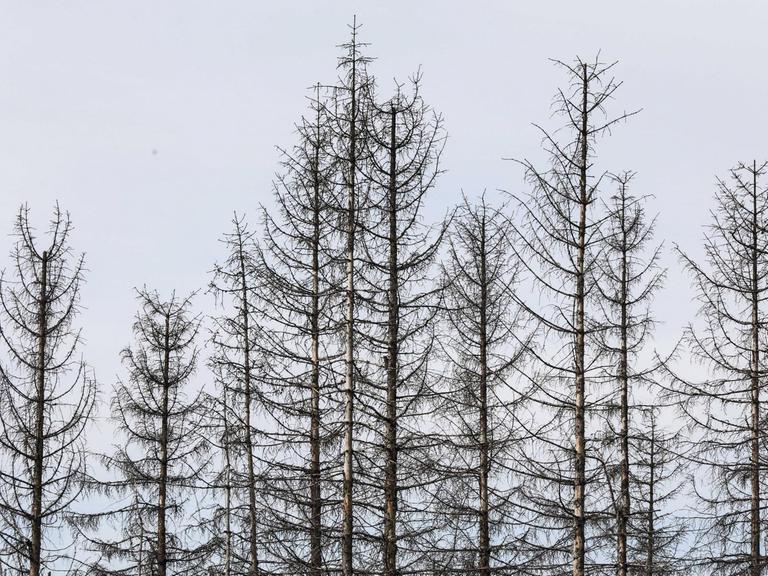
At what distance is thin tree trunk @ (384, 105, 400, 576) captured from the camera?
57.5 ft

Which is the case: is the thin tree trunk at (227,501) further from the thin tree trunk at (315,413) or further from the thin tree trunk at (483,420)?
the thin tree trunk at (483,420)

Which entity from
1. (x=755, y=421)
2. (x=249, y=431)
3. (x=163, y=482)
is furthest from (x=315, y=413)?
(x=755, y=421)

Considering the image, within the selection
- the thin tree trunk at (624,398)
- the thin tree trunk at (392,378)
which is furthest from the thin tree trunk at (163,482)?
the thin tree trunk at (624,398)

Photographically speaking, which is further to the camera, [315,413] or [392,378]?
A: [315,413]

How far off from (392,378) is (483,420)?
12.2ft

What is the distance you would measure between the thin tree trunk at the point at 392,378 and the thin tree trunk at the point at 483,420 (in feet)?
7.61

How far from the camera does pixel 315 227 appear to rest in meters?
23.1

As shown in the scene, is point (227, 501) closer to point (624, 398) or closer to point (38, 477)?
point (38, 477)

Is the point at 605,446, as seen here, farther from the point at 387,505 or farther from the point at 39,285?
the point at 39,285

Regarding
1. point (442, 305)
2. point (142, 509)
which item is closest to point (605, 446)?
point (442, 305)

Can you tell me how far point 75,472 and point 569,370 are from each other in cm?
990

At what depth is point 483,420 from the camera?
69.4ft

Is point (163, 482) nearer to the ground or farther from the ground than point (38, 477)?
farther from the ground

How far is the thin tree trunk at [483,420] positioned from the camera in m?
20.5
